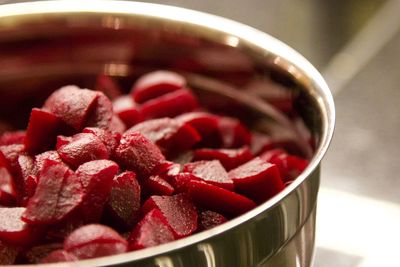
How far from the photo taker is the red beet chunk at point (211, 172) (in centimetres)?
95

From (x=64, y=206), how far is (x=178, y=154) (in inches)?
11.3

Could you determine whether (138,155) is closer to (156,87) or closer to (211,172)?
(211,172)

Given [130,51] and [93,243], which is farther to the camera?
[130,51]

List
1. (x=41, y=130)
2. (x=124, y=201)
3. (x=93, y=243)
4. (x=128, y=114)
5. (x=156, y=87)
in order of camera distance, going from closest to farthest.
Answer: (x=93, y=243), (x=124, y=201), (x=41, y=130), (x=128, y=114), (x=156, y=87)

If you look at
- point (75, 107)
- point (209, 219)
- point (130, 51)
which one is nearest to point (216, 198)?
point (209, 219)

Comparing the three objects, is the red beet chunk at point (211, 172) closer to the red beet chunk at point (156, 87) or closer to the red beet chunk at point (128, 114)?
the red beet chunk at point (128, 114)

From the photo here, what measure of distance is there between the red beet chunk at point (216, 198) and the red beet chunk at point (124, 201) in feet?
0.24

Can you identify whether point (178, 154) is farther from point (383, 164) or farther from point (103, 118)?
point (383, 164)

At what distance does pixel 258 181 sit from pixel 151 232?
20cm

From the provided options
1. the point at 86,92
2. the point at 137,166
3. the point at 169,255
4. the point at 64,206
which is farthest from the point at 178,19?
the point at 169,255

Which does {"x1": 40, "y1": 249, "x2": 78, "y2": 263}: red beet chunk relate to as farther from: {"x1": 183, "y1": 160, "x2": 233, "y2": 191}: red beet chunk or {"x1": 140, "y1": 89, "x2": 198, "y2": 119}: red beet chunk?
{"x1": 140, "y1": 89, "x2": 198, "y2": 119}: red beet chunk

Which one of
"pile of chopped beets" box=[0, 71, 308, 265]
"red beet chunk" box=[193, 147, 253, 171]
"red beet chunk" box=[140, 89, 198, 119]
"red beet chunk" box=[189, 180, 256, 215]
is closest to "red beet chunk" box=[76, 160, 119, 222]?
"pile of chopped beets" box=[0, 71, 308, 265]

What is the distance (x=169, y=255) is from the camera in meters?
0.71

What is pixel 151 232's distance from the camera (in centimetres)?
83
